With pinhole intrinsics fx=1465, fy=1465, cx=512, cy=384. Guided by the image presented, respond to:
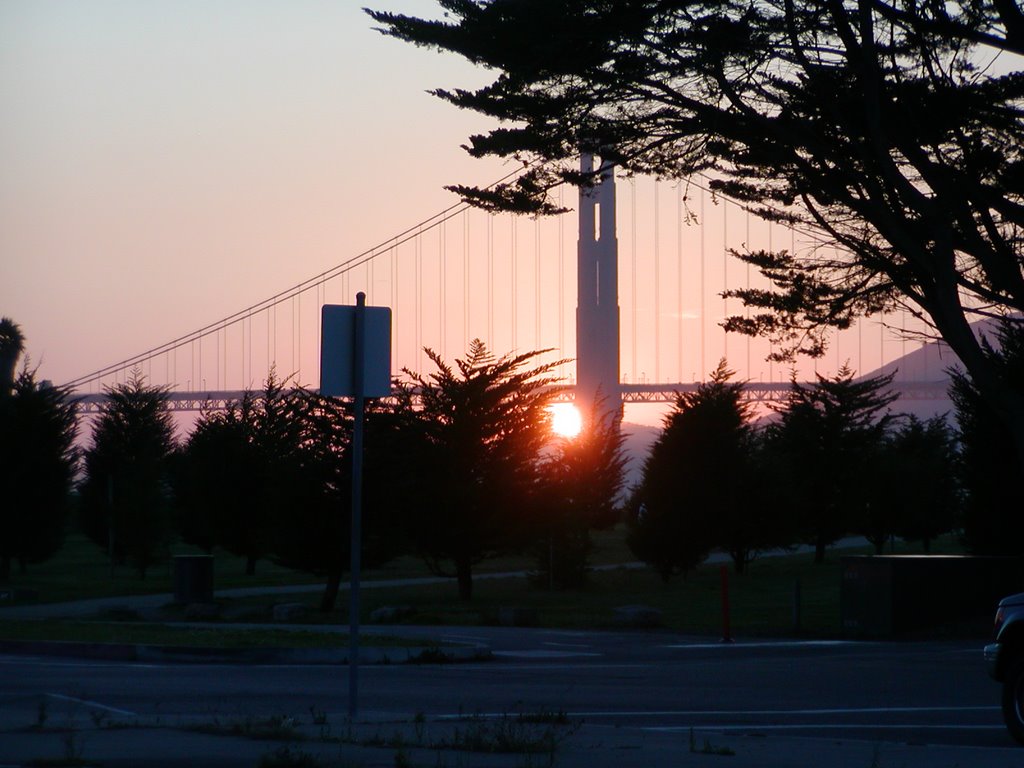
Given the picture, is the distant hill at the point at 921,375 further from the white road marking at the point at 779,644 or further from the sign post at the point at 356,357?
the sign post at the point at 356,357

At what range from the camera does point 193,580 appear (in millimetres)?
30219

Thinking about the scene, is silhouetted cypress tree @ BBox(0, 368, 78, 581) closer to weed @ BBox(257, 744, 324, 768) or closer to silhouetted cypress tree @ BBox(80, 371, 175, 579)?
silhouetted cypress tree @ BBox(80, 371, 175, 579)

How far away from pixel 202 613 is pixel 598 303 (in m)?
60.3

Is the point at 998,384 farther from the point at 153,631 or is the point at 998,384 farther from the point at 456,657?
the point at 153,631

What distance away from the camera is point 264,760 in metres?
7.64

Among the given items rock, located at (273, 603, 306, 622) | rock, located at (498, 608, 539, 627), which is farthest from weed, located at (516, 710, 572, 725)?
rock, located at (273, 603, 306, 622)

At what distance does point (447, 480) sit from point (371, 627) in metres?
7.70

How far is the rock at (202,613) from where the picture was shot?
2650cm

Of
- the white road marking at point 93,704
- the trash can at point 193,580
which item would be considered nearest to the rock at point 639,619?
the trash can at point 193,580

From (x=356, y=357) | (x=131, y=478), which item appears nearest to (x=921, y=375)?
(x=131, y=478)

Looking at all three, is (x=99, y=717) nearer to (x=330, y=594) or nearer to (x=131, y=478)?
(x=330, y=594)

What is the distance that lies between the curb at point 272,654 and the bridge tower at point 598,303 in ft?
215

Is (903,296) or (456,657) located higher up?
(903,296)

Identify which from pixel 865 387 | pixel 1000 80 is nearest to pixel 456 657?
pixel 1000 80
